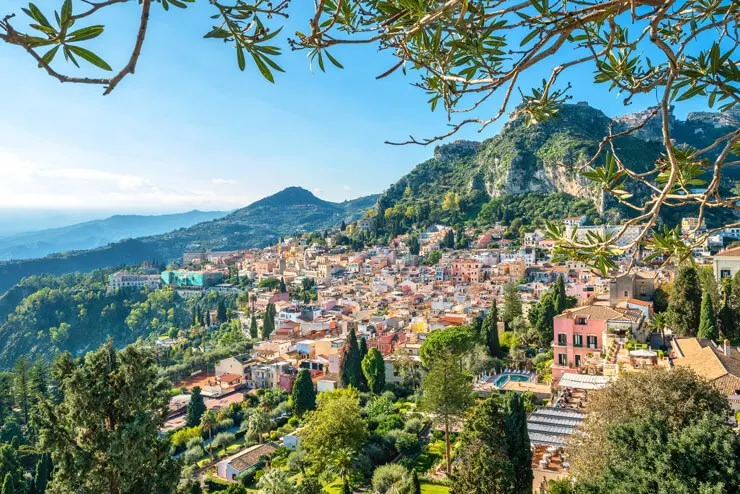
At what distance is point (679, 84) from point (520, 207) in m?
55.1

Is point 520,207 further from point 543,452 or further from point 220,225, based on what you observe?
point 220,225

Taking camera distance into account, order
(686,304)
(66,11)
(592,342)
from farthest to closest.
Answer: (592,342), (686,304), (66,11)

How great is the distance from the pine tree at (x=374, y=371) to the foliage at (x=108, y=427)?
38.0ft

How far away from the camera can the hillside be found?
50.8 m

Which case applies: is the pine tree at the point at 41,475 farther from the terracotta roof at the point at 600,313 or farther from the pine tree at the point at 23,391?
the terracotta roof at the point at 600,313

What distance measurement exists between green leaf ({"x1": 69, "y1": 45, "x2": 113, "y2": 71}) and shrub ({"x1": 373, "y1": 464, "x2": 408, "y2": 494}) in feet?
34.9

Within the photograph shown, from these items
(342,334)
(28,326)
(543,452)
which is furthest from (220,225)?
(543,452)

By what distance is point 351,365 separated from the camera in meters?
17.8

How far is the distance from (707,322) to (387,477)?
9630mm

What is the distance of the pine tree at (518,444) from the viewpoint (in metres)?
7.96

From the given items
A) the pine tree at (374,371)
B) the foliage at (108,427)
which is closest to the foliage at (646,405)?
the foliage at (108,427)

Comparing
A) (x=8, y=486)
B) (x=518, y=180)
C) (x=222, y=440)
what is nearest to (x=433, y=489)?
(x=222, y=440)

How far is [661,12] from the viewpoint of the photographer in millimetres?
1079

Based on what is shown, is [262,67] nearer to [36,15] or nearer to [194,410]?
[36,15]
